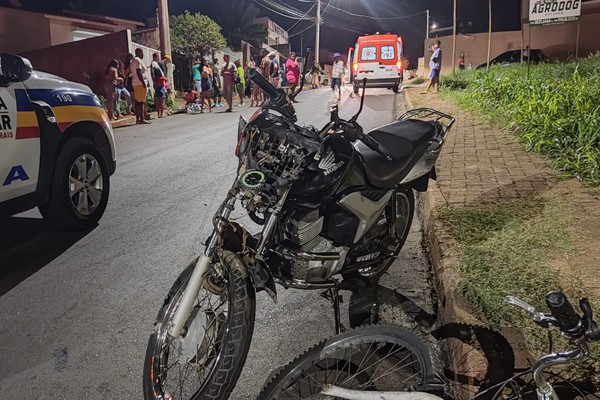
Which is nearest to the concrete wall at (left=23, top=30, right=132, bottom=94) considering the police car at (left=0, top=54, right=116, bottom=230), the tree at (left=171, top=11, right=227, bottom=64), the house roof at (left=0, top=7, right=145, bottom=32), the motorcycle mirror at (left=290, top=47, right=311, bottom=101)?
the house roof at (left=0, top=7, right=145, bottom=32)

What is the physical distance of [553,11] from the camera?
10.5 m

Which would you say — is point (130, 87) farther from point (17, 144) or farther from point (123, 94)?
point (17, 144)

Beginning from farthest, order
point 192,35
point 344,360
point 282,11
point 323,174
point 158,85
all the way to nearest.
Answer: point 282,11, point 192,35, point 158,85, point 323,174, point 344,360

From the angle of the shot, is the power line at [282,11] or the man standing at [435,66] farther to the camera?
the power line at [282,11]

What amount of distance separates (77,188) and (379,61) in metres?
17.9

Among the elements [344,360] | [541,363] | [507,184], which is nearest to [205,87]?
[507,184]

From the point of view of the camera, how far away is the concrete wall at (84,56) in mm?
17281

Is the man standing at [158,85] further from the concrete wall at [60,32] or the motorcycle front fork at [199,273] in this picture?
the motorcycle front fork at [199,273]

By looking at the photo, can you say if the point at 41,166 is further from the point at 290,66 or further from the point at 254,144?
the point at 290,66

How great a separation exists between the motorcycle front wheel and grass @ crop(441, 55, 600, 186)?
13.3 ft

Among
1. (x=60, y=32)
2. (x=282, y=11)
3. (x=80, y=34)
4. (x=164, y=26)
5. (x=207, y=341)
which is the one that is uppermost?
(x=282, y=11)

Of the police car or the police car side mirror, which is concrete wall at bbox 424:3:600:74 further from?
the police car side mirror

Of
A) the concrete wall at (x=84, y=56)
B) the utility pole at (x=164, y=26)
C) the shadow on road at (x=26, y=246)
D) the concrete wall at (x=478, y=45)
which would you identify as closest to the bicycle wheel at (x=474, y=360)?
the shadow on road at (x=26, y=246)

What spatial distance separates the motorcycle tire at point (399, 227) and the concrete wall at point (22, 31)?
17989 millimetres
